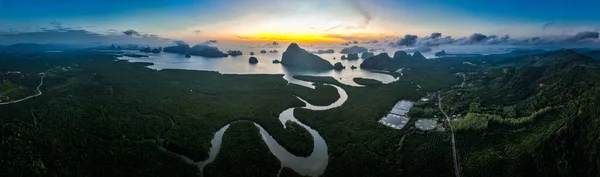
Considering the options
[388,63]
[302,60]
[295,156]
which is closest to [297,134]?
[295,156]

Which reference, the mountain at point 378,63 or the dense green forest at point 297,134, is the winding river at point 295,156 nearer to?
the dense green forest at point 297,134

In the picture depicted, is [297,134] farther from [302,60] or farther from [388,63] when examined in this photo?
[388,63]

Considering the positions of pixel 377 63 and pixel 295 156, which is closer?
pixel 295 156

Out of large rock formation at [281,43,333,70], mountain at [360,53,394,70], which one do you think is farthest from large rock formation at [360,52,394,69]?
large rock formation at [281,43,333,70]

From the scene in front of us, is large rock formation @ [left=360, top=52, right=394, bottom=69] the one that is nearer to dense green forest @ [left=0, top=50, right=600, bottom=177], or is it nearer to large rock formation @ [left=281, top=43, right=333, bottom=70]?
large rock formation @ [left=281, top=43, right=333, bottom=70]

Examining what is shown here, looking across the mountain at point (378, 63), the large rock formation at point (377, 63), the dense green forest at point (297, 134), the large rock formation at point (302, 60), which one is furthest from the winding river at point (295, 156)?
the large rock formation at point (377, 63)

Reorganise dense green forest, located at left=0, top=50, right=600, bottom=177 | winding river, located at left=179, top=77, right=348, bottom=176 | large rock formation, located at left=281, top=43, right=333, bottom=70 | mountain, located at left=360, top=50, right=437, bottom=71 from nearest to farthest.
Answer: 1. dense green forest, located at left=0, top=50, right=600, bottom=177
2. winding river, located at left=179, top=77, right=348, bottom=176
3. mountain, located at left=360, top=50, right=437, bottom=71
4. large rock formation, located at left=281, top=43, right=333, bottom=70
